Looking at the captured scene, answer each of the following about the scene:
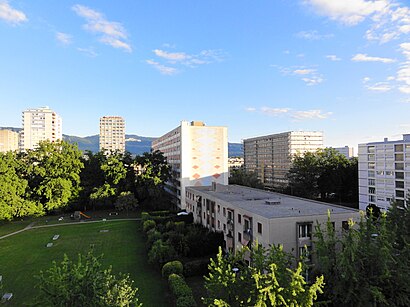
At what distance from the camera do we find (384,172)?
63219mm

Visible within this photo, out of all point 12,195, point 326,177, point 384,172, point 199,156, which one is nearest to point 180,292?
point 199,156

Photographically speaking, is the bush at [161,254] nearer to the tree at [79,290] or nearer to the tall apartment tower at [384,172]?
the tree at [79,290]

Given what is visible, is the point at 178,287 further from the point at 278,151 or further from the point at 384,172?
the point at 278,151

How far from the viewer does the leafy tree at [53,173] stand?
5797cm

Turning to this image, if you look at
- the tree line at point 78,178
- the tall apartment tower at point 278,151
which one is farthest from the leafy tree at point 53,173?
the tall apartment tower at point 278,151

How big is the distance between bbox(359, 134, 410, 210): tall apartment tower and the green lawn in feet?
161

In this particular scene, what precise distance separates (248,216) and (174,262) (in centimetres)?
850

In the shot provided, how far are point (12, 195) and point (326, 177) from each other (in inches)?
2844

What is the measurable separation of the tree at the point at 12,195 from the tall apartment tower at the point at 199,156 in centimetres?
2821

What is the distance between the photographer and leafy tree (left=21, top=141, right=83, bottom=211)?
2282 inches

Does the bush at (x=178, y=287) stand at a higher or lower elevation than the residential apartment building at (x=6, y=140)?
lower

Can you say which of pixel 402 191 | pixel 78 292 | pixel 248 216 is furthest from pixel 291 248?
pixel 402 191

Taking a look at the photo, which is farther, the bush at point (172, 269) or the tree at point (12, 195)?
the tree at point (12, 195)

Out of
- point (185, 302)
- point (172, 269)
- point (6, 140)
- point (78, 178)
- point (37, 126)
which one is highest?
point (37, 126)
